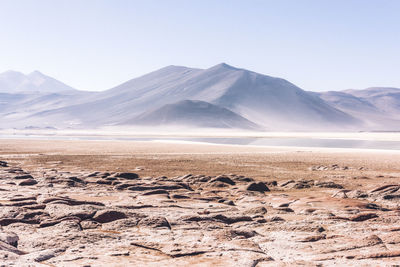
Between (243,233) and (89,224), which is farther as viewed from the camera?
(89,224)

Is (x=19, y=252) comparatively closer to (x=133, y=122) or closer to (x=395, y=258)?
(x=395, y=258)

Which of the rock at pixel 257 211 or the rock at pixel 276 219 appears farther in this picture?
the rock at pixel 257 211

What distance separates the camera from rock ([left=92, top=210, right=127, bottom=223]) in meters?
8.94

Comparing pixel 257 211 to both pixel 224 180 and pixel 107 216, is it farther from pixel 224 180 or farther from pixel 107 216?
pixel 224 180

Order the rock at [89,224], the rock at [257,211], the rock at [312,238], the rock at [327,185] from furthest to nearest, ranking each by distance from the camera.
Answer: the rock at [327,185] → the rock at [257,211] → the rock at [89,224] → the rock at [312,238]

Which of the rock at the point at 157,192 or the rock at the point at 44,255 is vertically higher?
the rock at the point at 157,192

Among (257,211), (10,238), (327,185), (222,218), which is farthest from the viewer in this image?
(327,185)

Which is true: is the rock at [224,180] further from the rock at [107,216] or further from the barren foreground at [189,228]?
the rock at [107,216]

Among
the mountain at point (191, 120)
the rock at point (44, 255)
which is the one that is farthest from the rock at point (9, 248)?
the mountain at point (191, 120)

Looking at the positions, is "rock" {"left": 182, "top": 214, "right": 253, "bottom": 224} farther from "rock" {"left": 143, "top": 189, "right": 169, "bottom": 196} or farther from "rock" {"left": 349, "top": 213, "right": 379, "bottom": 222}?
"rock" {"left": 143, "top": 189, "right": 169, "bottom": 196}

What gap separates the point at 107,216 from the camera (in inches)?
355

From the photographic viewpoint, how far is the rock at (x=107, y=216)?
8.94 m

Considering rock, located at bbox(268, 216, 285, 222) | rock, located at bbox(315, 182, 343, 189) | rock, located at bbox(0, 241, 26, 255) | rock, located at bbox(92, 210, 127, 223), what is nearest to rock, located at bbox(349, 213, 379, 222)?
rock, located at bbox(268, 216, 285, 222)

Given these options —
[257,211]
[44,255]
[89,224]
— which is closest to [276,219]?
[257,211]
